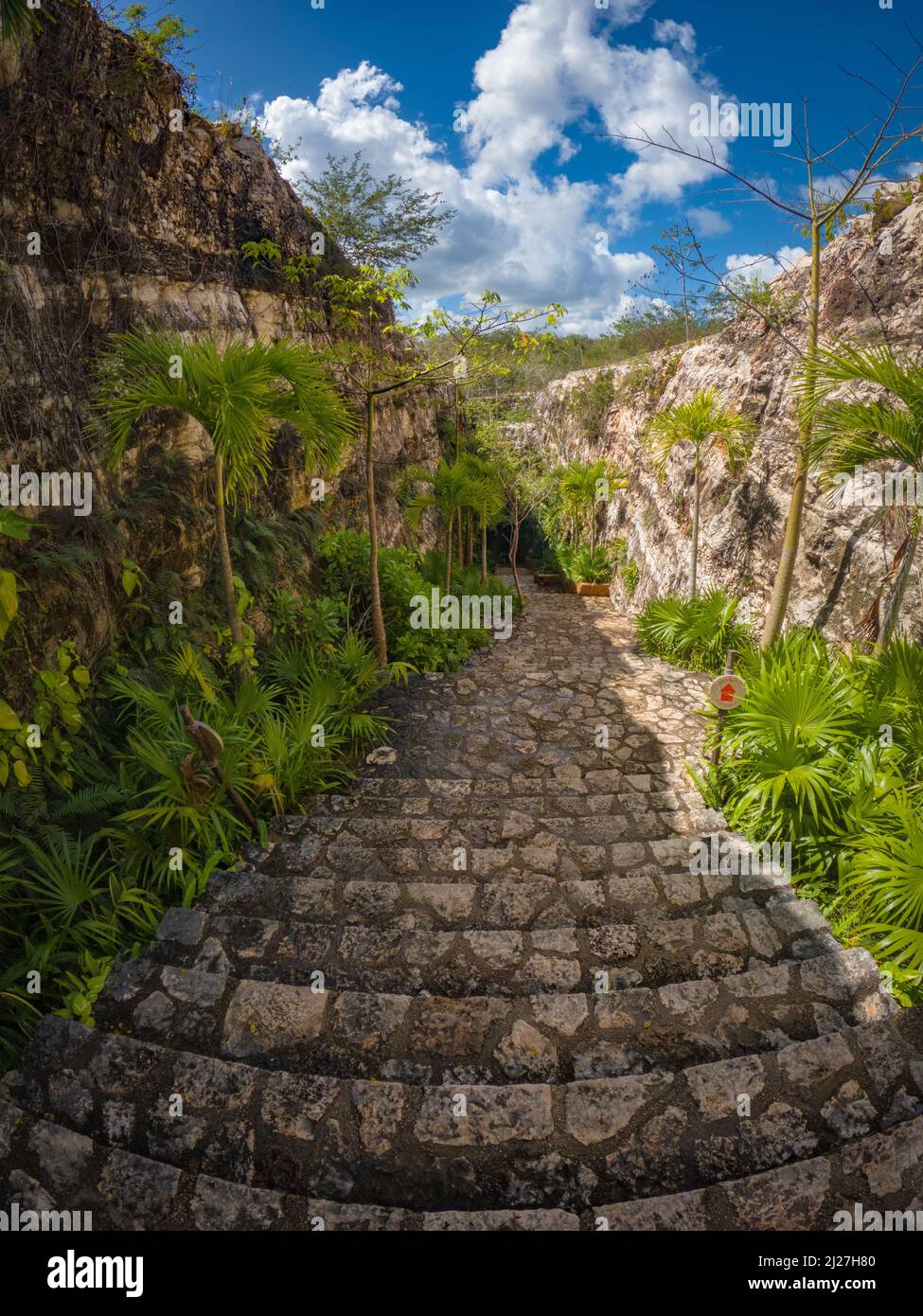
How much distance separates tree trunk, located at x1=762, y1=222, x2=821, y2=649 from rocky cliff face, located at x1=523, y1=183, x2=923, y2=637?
0.43m

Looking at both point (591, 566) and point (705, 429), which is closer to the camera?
point (705, 429)

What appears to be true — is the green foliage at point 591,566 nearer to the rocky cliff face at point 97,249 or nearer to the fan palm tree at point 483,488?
the fan palm tree at point 483,488

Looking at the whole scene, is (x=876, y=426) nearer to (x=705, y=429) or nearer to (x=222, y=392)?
(x=705, y=429)

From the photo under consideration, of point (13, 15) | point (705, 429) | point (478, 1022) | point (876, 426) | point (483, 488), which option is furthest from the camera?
point (483, 488)

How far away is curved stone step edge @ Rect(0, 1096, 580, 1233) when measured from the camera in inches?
80.7

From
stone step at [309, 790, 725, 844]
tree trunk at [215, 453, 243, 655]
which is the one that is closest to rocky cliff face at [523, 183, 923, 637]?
stone step at [309, 790, 725, 844]

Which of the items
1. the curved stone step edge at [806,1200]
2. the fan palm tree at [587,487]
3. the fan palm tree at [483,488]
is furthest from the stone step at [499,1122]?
the fan palm tree at [587,487]

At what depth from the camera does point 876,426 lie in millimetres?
4297

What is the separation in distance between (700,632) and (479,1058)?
237 inches

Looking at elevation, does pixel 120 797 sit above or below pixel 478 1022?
above

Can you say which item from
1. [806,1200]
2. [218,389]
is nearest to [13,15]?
[218,389]

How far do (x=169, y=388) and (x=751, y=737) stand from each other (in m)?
4.83

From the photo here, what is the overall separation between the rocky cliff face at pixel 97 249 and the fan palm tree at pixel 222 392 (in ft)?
1.24
